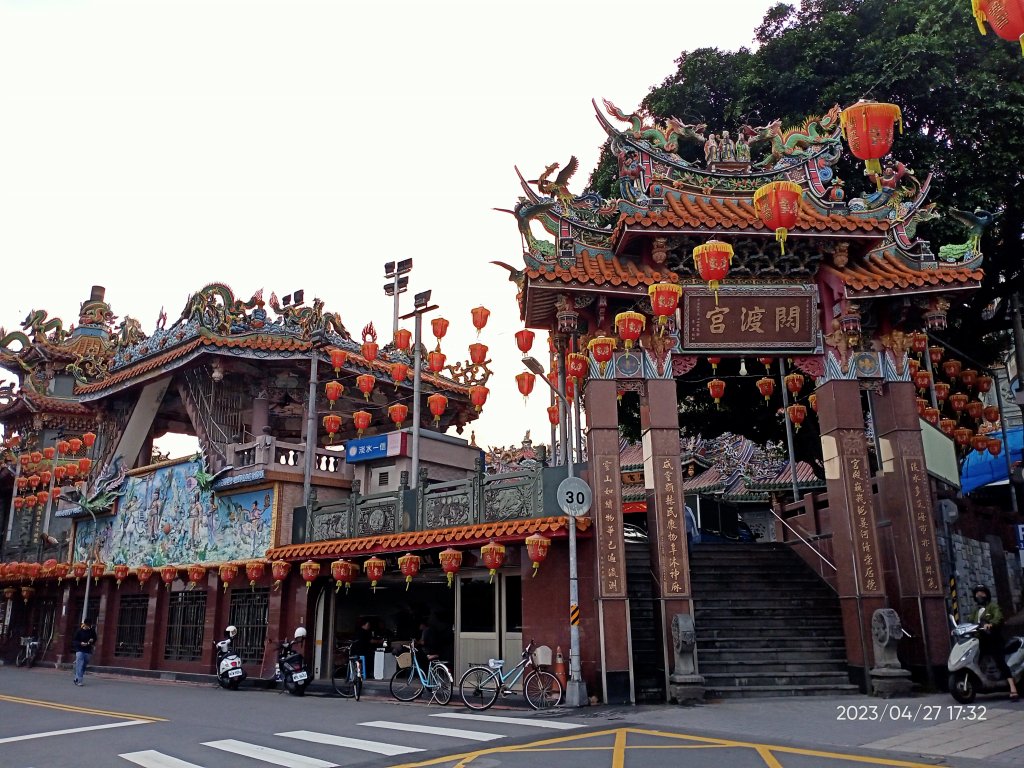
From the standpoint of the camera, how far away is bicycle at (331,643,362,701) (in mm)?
15766

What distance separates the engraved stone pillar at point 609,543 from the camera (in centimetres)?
1313

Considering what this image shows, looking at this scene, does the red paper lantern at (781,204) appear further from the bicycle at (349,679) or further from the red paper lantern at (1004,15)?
the bicycle at (349,679)

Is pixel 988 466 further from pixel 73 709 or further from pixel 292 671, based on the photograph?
pixel 73 709

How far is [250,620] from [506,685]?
29.1ft

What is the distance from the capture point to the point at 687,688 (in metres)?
12.7

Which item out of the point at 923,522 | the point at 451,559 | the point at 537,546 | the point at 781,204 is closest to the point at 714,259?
the point at 781,204

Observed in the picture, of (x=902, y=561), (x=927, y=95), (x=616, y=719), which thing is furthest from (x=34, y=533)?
(x=927, y=95)

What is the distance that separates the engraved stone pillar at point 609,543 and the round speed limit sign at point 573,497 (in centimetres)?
31

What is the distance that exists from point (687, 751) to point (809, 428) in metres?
17.2

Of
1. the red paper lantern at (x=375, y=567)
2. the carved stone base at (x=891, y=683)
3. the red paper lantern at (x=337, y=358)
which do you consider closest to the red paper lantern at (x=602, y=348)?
the red paper lantern at (x=375, y=567)

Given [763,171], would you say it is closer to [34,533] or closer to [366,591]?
[366,591]

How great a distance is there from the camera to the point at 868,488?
1433 centimetres

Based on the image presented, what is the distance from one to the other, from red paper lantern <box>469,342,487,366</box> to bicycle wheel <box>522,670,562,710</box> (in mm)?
8129

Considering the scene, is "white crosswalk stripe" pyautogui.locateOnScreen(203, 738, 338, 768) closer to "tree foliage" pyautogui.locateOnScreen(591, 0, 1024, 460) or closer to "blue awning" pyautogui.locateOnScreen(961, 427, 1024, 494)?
"tree foliage" pyautogui.locateOnScreen(591, 0, 1024, 460)
